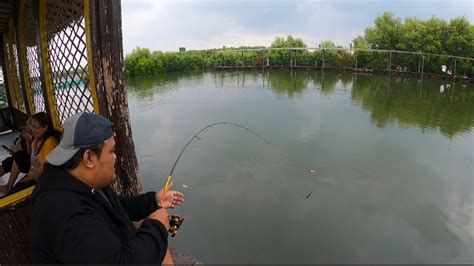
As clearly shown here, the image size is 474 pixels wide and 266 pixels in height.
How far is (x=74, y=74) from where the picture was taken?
279 cm

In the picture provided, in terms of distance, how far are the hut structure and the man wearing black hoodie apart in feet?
3.82

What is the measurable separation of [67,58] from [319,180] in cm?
565

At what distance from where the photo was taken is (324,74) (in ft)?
97.8

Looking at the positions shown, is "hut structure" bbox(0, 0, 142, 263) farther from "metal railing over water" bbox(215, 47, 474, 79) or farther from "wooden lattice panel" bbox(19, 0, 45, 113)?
"metal railing over water" bbox(215, 47, 474, 79)

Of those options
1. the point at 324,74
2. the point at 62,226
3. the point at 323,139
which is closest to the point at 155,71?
the point at 324,74

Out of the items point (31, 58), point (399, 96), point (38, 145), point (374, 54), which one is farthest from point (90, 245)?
point (374, 54)

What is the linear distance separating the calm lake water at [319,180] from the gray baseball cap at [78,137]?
3964mm

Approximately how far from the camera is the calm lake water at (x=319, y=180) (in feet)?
16.4

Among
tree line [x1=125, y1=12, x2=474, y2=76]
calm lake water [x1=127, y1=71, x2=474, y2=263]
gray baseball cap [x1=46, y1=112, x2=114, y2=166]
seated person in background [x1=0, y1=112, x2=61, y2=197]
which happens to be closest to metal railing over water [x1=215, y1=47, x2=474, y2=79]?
tree line [x1=125, y1=12, x2=474, y2=76]

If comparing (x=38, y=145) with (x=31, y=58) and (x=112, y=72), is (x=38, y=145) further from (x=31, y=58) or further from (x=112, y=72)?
(x=31, y=58)

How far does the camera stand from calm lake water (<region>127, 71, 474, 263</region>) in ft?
16.4

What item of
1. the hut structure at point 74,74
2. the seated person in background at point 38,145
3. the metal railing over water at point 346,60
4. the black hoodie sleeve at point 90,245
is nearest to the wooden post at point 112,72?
the hut structure at point 74,74

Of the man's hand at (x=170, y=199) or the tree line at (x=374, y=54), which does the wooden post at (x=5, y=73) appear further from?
the tree line at (x=374, y=54)

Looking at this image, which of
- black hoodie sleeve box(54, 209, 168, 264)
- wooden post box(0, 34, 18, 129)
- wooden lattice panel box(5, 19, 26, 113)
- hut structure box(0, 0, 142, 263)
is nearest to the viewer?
black hoodie sleeve box(54, 209, 168, 264)
